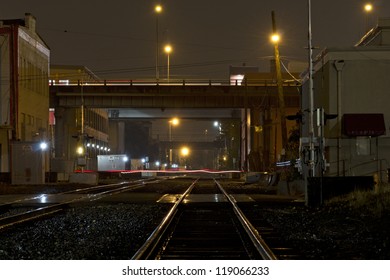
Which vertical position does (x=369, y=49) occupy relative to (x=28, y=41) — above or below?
below

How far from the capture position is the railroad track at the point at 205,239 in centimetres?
1155

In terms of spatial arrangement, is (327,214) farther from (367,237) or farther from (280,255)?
(280,255)

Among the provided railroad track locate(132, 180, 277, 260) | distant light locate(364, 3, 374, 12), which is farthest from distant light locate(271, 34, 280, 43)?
railroad track locate(132, 180, 277, 260)

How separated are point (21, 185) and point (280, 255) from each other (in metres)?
35.4

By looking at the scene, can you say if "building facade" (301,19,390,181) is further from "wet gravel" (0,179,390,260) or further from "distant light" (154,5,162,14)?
"distant light" (154,5,162,14)

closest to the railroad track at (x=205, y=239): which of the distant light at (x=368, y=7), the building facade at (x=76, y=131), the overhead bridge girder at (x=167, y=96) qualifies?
the distant light at (x=368, y=7)

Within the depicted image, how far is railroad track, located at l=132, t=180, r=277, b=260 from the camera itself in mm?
11555

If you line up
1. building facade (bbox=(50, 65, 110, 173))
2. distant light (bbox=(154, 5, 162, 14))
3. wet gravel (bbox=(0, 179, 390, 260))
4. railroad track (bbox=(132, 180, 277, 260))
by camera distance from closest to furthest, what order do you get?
railroad track (bbox=(132, 180, 277, 260))
wet gravel (bbox=(0, 179, 390, 260))
distant light (bbox=(154, 5, 162, 14))
building facade (bbox=(50, 65, 110, 173))

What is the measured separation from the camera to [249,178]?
54.9m

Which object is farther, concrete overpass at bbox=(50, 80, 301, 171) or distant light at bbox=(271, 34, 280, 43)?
concrete overpass at bbox=(50, 80, 301, 171)

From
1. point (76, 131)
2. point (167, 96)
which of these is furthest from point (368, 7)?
point (76, 131)

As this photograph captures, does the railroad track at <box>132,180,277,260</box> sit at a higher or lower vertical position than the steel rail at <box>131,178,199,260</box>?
lower

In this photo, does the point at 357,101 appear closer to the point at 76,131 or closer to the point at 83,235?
the point at 83,235
